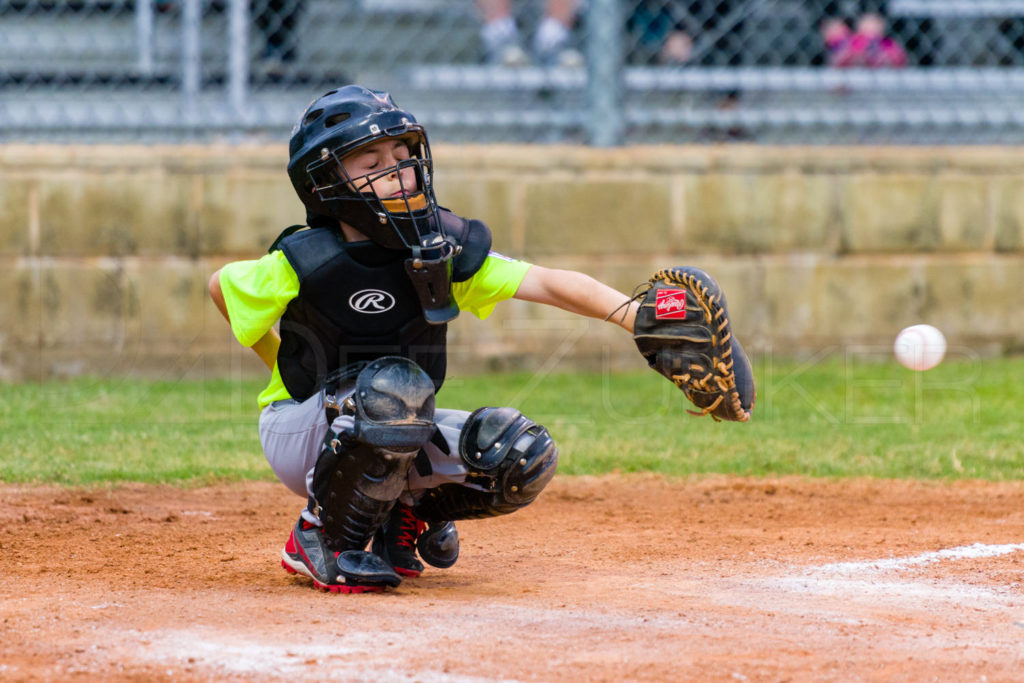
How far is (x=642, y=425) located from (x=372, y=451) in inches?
131

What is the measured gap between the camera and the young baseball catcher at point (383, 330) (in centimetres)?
315

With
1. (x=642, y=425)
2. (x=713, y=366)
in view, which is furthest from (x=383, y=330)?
(x=642, y=425)

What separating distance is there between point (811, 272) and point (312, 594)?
518 cm

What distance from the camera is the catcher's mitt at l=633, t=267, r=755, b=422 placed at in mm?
3139

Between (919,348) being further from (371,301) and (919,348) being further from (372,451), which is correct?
(372,451)

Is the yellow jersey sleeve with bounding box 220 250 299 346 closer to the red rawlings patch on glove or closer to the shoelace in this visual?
the shoelace

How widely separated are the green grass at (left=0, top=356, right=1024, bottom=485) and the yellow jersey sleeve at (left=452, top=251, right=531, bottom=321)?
6.67 feet

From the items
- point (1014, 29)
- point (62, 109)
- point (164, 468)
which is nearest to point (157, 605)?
point (164, 468)

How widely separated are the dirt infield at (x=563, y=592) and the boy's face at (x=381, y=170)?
1.08 m

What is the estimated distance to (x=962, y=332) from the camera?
25.6 feet

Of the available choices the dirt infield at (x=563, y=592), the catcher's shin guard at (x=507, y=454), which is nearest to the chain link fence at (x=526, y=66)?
the dirt infield at (x=563, y=592)

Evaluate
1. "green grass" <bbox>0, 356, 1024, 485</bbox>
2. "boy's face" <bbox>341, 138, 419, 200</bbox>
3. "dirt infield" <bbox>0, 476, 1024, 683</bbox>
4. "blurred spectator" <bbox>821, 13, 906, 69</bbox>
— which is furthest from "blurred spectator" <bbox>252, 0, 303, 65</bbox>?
"boy's face" <bbox>341, 138, 419, 200</bbox>

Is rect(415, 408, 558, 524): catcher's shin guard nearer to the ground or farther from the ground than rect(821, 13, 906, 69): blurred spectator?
nearer to the ground

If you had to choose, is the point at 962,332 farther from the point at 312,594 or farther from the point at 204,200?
the point at 312,594
